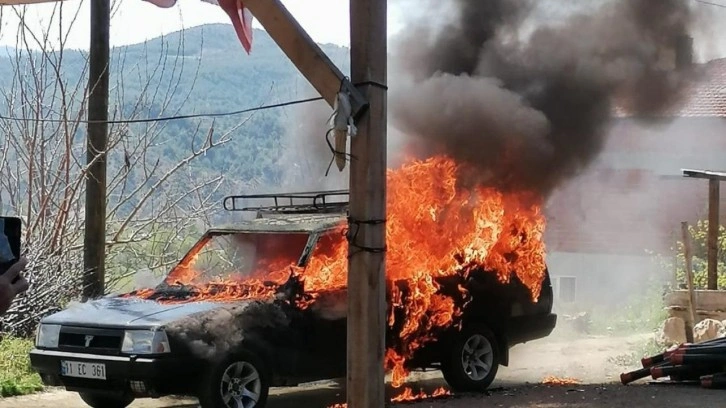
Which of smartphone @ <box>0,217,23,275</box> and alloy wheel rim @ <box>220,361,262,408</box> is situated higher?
smartphone @ <box>0,217,23,275</box>

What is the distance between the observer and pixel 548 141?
417 inches

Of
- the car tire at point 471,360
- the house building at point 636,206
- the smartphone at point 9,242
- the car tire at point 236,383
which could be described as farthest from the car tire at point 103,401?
the house building at point 636,206

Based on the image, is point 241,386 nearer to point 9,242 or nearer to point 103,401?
point 103,401

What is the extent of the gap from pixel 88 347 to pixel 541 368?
613cm

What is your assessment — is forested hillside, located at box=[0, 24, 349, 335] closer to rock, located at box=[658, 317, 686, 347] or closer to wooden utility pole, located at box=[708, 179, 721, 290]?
rock, located at box=[658, 317, 686, 347]

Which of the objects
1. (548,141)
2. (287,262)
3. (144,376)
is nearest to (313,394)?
(287,262)

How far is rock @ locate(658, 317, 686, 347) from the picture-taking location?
41.0 ft

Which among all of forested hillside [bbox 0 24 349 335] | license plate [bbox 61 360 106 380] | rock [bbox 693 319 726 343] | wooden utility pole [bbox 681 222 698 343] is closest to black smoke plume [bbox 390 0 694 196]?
forested hillside [bbox 0 24 349 335]

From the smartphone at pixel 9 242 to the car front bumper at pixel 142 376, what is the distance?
4.70 m

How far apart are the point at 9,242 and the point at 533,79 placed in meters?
8.82

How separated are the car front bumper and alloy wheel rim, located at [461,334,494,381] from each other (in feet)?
9.92

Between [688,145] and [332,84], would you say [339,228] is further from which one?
[688,145]

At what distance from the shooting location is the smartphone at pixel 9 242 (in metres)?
2.78

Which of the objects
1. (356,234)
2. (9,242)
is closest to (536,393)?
(356,234)
